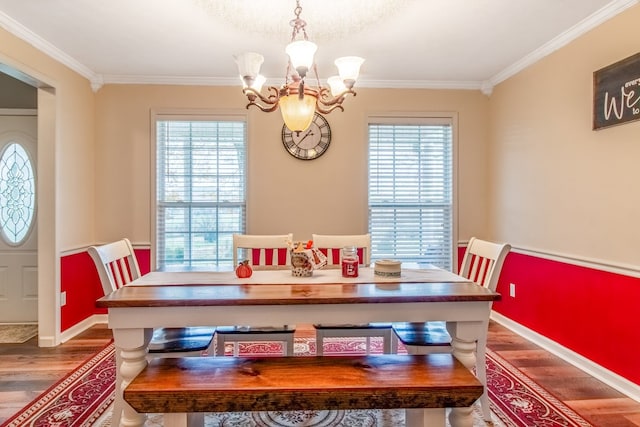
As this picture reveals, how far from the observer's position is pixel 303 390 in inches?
59.7

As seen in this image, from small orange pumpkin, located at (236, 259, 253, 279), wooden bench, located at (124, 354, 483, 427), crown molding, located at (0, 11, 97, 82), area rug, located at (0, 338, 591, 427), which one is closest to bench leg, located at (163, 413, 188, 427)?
wooden bench, located at (124, 354, 483, 427)

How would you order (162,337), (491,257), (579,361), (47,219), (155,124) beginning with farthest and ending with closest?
1. (155,124)
2. (47,219)
3. (579,361)
4. (491,257)
5. (162,337)

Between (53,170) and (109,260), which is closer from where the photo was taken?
(109,260)

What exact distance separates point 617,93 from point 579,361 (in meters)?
1.94

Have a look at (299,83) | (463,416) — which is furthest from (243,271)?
(463,416)

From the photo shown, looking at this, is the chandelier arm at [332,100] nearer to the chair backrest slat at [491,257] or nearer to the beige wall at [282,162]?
the chair backrest slat at [491,257]

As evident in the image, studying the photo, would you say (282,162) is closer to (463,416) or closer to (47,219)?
(47,219)

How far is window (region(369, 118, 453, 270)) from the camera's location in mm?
3924

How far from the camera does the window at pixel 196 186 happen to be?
3809 millimetres

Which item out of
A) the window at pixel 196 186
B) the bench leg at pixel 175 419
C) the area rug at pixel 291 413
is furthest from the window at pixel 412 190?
the bench leg at pixel 175 419

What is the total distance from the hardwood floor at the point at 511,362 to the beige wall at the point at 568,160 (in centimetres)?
85

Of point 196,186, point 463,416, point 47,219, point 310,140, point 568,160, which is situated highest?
point 310,140

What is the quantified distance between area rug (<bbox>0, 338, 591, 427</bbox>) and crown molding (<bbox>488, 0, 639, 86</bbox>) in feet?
8.42

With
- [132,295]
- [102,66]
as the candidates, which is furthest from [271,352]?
[102,66]
